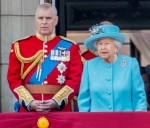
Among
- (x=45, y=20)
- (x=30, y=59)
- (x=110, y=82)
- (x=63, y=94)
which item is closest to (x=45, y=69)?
(x=30, y=59)

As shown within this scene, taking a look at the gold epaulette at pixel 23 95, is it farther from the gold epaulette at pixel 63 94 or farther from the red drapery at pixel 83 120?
the red drapery at pixel 83 120

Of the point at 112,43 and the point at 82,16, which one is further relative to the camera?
the point at 82,16

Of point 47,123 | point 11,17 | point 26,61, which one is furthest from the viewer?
point 11,17

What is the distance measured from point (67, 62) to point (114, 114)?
85 cm

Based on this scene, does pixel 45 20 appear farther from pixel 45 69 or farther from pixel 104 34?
pixel 104 34

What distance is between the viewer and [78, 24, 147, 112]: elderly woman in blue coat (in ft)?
21.1

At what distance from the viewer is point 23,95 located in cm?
679

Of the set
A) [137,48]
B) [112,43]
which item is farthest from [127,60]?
[137,48]

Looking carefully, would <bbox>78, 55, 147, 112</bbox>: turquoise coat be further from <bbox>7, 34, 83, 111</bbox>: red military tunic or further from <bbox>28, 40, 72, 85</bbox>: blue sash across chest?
<bbox>28, 40, 72, 85</bbox>: blue sash across chest

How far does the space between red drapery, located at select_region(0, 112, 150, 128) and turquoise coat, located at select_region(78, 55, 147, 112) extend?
15cm

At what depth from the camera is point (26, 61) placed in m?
6.94

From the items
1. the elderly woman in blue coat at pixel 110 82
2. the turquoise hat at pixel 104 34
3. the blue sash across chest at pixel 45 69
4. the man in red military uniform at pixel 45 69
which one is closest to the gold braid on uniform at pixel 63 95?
the man in red military uniform at pixel 45 69

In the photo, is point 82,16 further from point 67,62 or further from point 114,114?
point 114,114

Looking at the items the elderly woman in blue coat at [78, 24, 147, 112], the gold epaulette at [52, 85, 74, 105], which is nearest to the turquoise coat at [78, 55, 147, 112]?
the elderly woman in blue coat at [78, 24, 147, 112]
